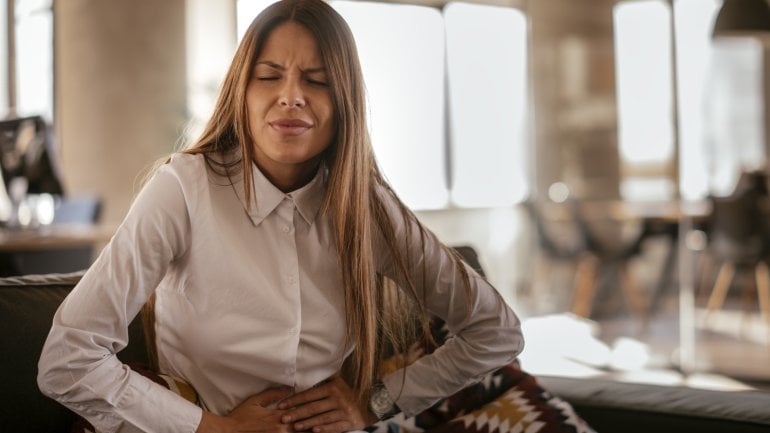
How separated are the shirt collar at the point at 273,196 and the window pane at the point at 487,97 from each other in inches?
243

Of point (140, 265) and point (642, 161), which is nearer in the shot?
point (140, 265)

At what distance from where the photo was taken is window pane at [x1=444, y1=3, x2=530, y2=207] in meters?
7.52

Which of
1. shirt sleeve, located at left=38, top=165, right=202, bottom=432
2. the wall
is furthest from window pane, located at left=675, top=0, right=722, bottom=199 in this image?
shirt sleeve, located at left=38, top=165, right=202, bottom=432

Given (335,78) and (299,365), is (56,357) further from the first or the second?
(335,78)

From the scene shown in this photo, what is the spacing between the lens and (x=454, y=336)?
5.28 feet

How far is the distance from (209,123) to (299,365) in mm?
415

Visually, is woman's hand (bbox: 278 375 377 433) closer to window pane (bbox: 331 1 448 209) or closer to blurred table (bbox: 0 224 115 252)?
blurred table (bbox: 0 224 115 252)

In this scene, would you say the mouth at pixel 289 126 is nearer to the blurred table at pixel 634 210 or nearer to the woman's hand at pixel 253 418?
the woman's hand at pixel 253 418

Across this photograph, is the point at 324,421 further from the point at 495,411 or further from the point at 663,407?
the point at 663,407

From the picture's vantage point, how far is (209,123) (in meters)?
1.44

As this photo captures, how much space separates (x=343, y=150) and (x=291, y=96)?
126 millimetres

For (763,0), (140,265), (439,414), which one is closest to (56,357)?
(140,265)

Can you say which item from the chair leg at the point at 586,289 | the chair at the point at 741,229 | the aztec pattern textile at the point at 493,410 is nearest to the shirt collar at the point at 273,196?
the aztec pattern textile at the point at 493,410

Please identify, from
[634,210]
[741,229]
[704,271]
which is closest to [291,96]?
[741,229]
